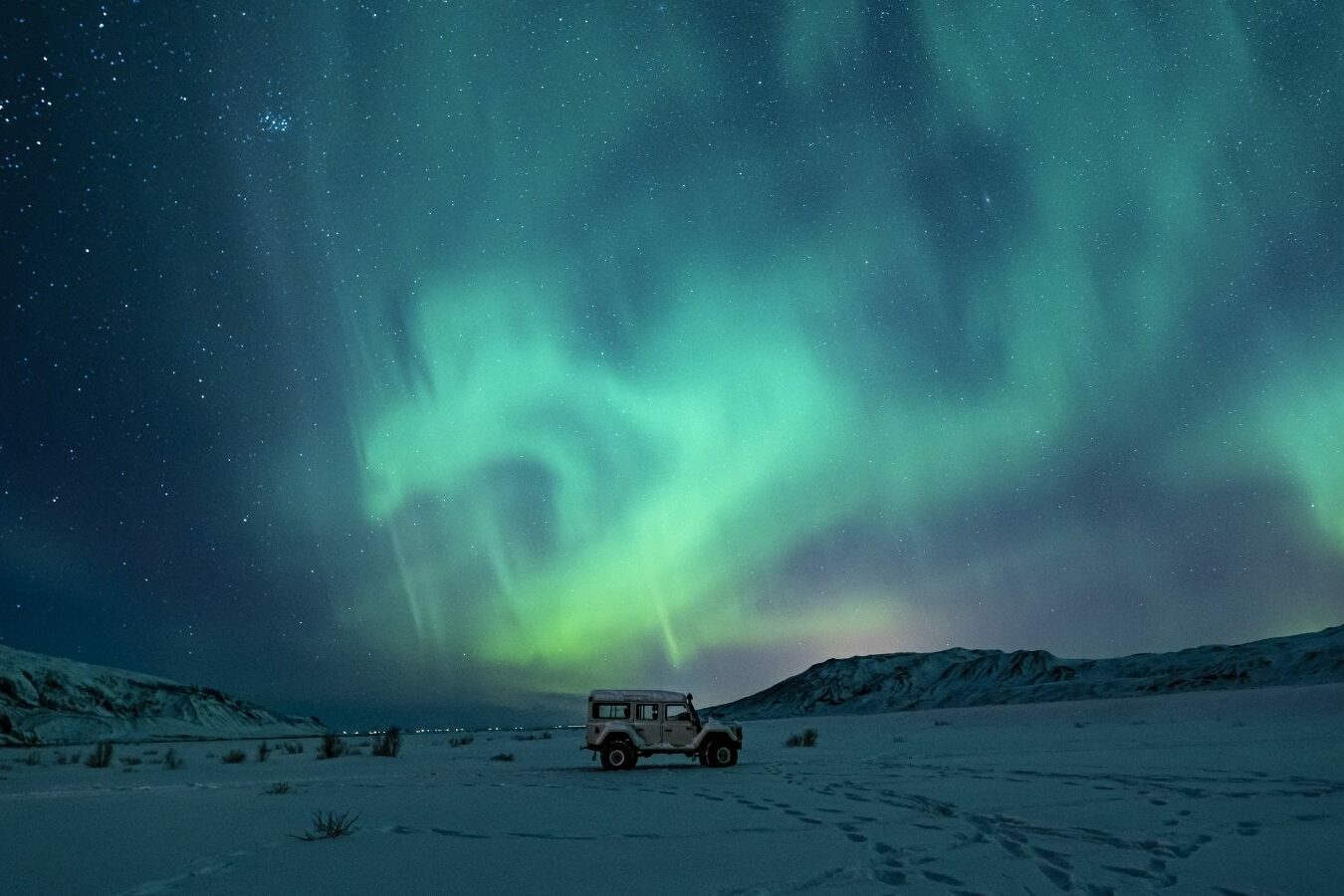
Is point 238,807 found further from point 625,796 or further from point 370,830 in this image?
point 625,796

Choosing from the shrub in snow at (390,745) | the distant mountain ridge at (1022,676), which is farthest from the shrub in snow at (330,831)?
the distant mountain ridge at (1022,676)

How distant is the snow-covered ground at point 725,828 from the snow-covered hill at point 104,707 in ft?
283

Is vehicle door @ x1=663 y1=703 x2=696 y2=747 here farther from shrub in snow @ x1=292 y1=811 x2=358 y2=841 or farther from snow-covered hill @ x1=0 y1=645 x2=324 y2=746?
snow-covered hill @ x1=0 y1=645 x2=324 y2=746

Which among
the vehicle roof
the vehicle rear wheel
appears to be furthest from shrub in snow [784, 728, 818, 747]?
the vehicle roof

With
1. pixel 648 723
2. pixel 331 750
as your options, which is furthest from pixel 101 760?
pixel 648 723

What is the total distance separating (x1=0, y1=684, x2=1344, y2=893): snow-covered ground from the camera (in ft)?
22.0

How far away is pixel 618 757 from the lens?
21.0 metres

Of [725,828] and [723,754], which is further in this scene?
[723,754]

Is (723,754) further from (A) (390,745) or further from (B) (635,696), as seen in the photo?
(A) (390,745)

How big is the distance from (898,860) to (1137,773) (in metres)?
10.0

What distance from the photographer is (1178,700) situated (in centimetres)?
4928

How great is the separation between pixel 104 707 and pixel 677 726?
355 ft

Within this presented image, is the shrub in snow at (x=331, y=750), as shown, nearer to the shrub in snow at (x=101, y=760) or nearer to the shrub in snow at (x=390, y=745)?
the shrub in snow at (x=390, y=745)

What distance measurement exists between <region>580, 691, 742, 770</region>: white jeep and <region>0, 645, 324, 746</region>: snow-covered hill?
8210 cm
